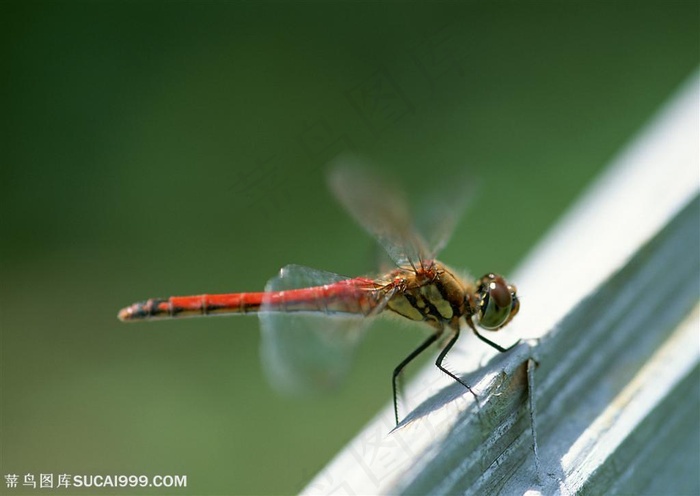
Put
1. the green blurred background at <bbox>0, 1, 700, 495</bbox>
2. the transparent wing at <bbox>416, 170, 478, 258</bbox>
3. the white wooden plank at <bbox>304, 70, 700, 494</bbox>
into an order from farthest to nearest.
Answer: the green blurred background at <bbox>0, 1, 700, 495</bbox>
the transparent wing at <bbox>416, 170, 478, 258</bbox>
the white wooden plank at <bbox>304, 70, 700, 494</bbox>

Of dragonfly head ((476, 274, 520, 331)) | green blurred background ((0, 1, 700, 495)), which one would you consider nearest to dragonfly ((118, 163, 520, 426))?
dragonfly head ((476, 274, 520, 331))

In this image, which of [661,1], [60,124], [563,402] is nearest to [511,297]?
[563,402]

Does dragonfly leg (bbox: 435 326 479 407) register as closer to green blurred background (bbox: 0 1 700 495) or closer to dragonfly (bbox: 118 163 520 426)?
dragonfly (bbox: 118 163 520 426)

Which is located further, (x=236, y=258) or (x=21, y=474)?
(x=236, y=258)

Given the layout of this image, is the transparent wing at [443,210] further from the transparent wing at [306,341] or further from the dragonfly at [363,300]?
the transparent wing at [306,341]

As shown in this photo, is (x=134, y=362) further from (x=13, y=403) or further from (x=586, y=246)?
(x=586, y=246)

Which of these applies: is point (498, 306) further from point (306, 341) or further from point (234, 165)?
point (234, 165)
